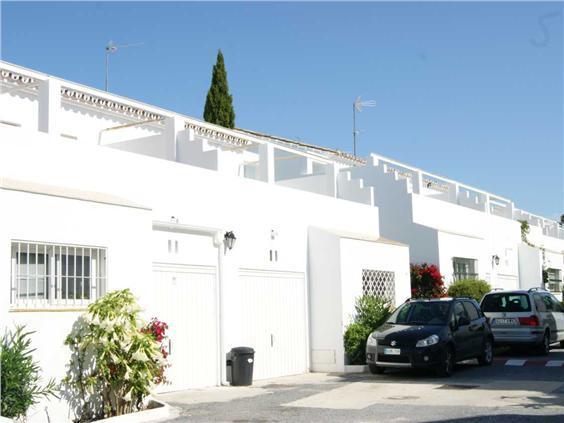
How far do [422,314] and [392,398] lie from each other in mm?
4096

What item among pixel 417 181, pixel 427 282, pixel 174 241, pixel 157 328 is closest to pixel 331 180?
pixel 427 282

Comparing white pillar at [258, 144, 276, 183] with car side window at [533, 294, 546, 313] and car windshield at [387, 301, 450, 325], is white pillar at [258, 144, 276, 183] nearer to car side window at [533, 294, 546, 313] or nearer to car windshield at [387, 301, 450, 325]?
car windshield at [387, 301, 450, 325]

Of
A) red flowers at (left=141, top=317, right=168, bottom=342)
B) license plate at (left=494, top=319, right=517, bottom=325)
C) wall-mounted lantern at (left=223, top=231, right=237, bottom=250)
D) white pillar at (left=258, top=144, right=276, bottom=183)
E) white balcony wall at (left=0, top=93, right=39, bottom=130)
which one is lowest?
license plate at (left=494, top=319, right=517, bottom=325)

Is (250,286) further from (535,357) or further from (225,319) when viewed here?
(535,357)

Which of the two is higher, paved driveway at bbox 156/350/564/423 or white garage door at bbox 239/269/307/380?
white garage door at bbox 239/269/307/380

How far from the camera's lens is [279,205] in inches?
684

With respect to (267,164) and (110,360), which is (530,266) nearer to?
(267,164)

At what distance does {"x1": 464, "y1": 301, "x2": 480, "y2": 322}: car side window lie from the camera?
1723cm

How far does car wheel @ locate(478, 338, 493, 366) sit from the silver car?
7.84 ft

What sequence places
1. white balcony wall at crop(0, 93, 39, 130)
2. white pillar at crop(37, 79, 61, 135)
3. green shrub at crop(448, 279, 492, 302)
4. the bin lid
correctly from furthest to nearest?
green shrub at crop(448, 279, 492, 302) < white balcony wall at crop(0, 93, 39, 130) < the bin lid < white pillar at crop(37, 79, 61, 135)

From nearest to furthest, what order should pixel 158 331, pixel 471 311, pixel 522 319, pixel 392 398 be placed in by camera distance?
1. pixel 158 331
2. pixel 392 398
3. pixel 471 311
4. pixel 522 319

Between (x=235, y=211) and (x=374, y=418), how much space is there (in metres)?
6.33

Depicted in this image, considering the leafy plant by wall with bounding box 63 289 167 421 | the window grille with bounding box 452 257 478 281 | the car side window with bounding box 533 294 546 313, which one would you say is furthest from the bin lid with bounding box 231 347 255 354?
the window grille with bounding box 452 257 478 281

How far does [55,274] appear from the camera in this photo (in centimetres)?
1132
